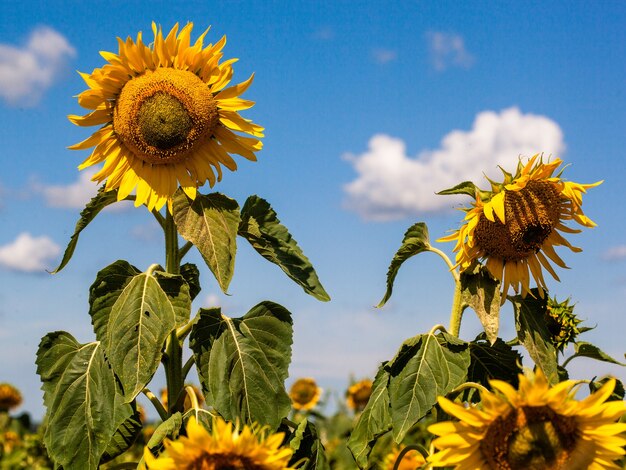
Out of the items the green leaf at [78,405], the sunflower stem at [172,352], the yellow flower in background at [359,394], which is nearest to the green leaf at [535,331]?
the sunflower stem at [172,352]

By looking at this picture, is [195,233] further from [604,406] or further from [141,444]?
[141,444]

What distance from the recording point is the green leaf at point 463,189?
139 inches

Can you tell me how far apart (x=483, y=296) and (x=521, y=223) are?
0.35 m

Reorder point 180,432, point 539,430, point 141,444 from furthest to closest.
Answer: point 141,444 < point 180,432 < point 539,430

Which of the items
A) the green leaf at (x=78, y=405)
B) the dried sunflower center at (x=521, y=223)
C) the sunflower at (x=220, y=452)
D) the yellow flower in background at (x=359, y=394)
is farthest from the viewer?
the yellow flower in background at (x=359, y=394)

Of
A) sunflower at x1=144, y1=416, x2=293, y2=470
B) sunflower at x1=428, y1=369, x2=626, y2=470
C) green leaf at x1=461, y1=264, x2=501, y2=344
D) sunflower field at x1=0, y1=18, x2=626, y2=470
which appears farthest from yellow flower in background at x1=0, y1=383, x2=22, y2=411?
sunflower at x1=428, y1=369, x2=626, y2=470

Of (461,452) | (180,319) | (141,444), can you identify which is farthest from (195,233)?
(141,444)

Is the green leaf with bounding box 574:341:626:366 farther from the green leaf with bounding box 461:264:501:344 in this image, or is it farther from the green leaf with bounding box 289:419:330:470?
the green leaf with bounding box 289:419:330:470

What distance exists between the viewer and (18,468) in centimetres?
574

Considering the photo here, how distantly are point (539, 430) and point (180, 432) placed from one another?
1.29 meters

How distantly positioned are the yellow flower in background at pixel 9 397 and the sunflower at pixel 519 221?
5.25 metres

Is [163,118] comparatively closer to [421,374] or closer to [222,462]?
[421,374]

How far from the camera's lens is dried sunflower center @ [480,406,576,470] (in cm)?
249

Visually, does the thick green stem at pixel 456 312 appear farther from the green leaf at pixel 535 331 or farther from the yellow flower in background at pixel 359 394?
the yellow flower in background at pixel 359 394
